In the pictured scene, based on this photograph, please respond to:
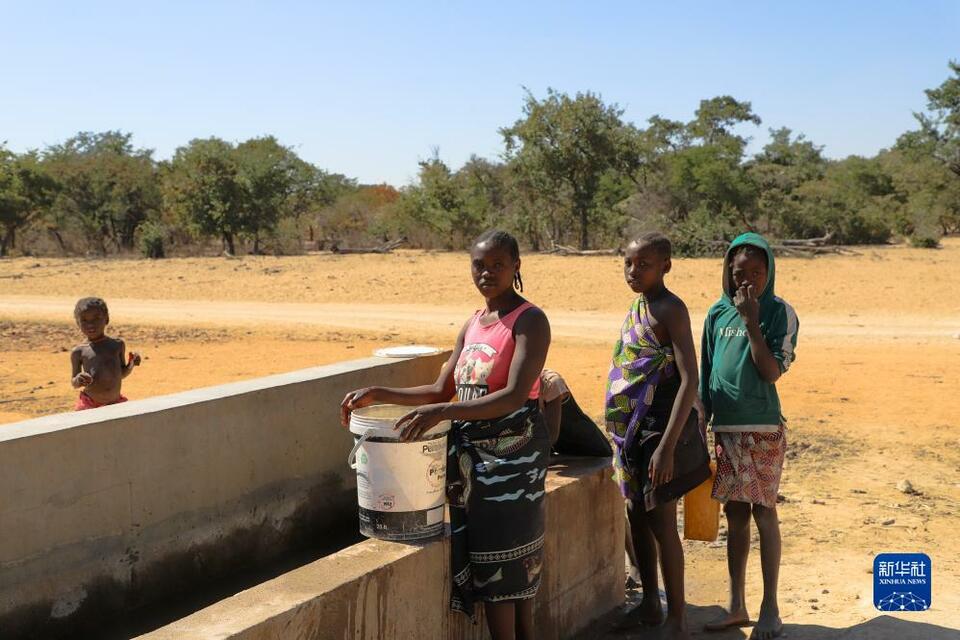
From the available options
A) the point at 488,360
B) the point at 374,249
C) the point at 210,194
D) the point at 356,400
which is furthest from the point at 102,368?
the point at 210,194

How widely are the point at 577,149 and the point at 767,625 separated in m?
23.5

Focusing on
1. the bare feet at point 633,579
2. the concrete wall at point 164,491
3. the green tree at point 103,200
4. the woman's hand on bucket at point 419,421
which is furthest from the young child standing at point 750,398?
the green tree at point 103,200

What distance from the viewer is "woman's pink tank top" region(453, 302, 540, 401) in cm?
286

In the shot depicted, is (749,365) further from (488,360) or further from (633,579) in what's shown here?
(633,579)

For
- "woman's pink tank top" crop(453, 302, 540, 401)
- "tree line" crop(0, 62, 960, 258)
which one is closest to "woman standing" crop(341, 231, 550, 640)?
"woman's pink tank top" crop(453, 302, 540, 401)

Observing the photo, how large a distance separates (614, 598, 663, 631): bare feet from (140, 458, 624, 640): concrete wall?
174mm

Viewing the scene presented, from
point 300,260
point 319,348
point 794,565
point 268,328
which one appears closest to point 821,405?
point 794,565

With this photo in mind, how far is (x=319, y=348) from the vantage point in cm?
1216

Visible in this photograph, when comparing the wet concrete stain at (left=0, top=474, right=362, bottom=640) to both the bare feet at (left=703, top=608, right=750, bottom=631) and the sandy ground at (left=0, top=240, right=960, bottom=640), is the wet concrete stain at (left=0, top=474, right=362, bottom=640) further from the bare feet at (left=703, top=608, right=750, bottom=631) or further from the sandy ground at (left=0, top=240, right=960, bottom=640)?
the bare feet at (left=703, top=608, right=750, bottom=631)

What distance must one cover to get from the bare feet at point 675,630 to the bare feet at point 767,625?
34 centimetres

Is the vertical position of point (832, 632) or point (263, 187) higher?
point (263, 187)

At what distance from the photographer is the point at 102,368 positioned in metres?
5.04

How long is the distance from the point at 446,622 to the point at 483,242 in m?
1.25

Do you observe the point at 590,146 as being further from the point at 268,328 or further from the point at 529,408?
the point at 529,408
